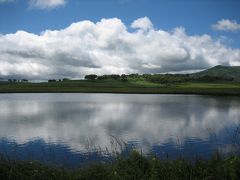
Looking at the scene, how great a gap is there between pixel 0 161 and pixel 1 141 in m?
17.0

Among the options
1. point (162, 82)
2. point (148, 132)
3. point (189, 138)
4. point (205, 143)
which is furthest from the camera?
point (162, 82)

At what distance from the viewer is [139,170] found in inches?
401

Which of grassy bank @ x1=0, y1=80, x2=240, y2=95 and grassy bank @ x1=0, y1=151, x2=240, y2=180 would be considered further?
grassy bank @ x1=0, y1=80, x2=240, y2=95

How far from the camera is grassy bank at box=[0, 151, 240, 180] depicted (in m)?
9.69

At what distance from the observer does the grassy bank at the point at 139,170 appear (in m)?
9.69

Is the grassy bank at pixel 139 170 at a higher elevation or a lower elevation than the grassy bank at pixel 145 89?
higher

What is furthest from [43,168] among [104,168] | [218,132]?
[218,132]

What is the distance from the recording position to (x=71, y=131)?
3238 cm

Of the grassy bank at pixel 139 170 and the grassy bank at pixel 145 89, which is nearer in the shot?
the grassy bank at pixel 139 170

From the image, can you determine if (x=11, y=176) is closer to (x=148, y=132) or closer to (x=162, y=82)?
(x=148, y=132)

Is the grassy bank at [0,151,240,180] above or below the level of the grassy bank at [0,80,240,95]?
above

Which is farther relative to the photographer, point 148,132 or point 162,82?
point 162,82

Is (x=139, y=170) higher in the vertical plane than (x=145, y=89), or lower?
higher

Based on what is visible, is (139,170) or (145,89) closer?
(139,170)
